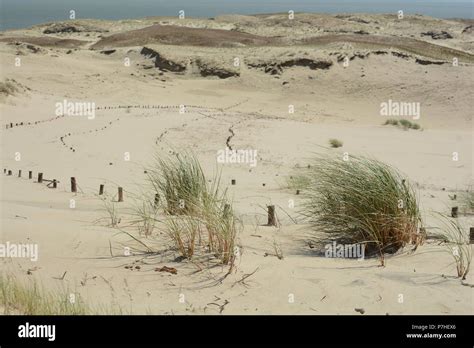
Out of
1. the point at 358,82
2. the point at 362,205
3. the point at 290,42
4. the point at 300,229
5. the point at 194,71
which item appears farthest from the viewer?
the point at 290,42

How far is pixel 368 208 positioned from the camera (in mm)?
6172

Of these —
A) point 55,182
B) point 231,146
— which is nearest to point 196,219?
point 55,182

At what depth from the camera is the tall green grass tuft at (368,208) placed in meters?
6.06

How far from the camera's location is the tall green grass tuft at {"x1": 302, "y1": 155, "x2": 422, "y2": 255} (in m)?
6.06

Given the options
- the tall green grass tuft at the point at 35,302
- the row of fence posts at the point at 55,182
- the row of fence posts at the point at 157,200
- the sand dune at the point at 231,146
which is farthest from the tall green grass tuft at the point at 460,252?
the row of fence posts at the point at 55,182

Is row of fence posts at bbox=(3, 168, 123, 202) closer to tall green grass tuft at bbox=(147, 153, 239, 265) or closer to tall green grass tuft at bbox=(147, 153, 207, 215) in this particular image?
tall green grass tuft at bbox=(147, 153, 207, 215)

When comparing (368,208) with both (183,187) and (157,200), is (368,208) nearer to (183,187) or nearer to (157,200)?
(183,187)

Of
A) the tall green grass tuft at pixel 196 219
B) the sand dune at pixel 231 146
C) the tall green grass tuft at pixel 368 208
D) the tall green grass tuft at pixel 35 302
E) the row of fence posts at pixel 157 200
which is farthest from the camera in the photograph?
the row of fence posts at pixel 157 200

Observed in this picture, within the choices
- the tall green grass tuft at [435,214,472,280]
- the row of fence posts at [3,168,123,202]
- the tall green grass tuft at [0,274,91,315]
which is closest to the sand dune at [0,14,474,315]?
the tall green grass tuft at [435,214,472,280]

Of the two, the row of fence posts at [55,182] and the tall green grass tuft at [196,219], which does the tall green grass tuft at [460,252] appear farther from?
the row of fence posts at [55,182]

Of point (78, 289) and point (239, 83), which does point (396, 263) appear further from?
point (239, 83)

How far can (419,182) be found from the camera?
519 inches

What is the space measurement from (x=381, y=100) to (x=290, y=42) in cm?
1355
